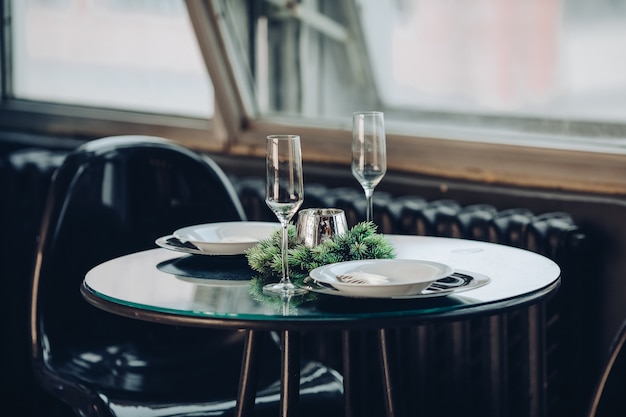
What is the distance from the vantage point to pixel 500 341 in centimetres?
222

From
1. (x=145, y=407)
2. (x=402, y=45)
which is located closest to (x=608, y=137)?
(x=402, y=45)

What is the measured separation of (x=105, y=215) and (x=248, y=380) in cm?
66

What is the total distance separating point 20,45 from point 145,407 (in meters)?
2.29

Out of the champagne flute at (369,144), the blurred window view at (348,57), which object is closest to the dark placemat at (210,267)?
the champagne flute at (369,144)

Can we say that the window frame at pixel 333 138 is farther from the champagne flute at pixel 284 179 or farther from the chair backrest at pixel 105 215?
the champagne flute at pixel 284 179

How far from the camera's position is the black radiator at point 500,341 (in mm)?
2176

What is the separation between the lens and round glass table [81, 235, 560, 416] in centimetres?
128

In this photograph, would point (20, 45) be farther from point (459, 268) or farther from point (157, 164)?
point (459, 268)

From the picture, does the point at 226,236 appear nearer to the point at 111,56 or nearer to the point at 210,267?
the point at 210,267

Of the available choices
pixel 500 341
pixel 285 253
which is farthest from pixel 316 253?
pixel 500 341

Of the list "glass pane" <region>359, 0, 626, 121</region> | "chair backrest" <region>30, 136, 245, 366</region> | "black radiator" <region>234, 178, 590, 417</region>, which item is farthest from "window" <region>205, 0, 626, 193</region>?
"chair backrest" <region>30, 136, 245, 366</region>

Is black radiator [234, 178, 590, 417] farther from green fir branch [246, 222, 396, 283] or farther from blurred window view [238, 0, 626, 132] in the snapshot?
green fir branch [246, 222, 396, 283]

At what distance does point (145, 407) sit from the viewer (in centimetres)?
174

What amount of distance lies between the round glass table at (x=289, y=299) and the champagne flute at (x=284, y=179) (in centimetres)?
10
